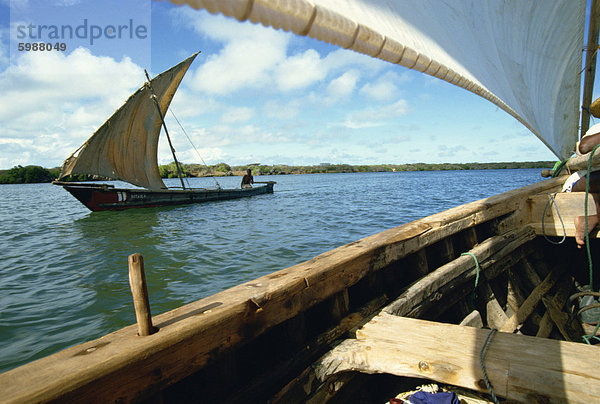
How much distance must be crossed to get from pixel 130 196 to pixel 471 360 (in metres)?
21.6

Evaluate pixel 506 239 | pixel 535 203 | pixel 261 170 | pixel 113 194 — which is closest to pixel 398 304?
pixel 506 239

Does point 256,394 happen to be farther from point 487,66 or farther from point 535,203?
point 535,203

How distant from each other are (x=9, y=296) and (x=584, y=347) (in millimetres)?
9093

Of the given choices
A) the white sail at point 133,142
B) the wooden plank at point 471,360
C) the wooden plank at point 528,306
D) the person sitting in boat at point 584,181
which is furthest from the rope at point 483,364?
the white sail at point 133,142

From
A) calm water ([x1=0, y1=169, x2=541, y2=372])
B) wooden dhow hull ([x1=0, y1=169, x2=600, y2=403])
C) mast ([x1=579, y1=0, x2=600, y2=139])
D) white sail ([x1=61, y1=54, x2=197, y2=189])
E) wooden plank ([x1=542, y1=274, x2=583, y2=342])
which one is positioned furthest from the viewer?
white sail ([x1=61, y1=54, x2=197, y2=189])

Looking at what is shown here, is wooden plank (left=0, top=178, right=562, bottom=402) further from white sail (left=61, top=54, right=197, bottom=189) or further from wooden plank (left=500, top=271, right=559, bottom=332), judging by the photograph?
white sail (left=61, top=54, right=197, bottom=189)

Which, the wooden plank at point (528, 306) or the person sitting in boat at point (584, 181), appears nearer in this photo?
the person sitting in boat at point (584, 181)

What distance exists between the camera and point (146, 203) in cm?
2070

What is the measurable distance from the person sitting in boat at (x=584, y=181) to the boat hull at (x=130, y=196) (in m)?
20.9

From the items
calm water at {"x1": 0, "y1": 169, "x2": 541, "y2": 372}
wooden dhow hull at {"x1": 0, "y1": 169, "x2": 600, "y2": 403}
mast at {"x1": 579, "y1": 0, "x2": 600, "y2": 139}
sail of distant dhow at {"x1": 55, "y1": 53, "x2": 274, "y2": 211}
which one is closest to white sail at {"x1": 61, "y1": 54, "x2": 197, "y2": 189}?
sail of distant dhow at {"x1": 55, "y1": 53, "x2": 274, "y2": 211}

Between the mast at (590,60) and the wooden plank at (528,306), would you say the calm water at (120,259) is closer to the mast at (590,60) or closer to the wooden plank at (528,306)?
the wooden plank at (528,306)

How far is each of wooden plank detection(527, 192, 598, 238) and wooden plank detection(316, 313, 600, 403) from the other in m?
2.93

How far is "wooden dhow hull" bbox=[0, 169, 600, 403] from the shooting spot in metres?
1.25

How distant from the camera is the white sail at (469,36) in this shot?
95 cm
